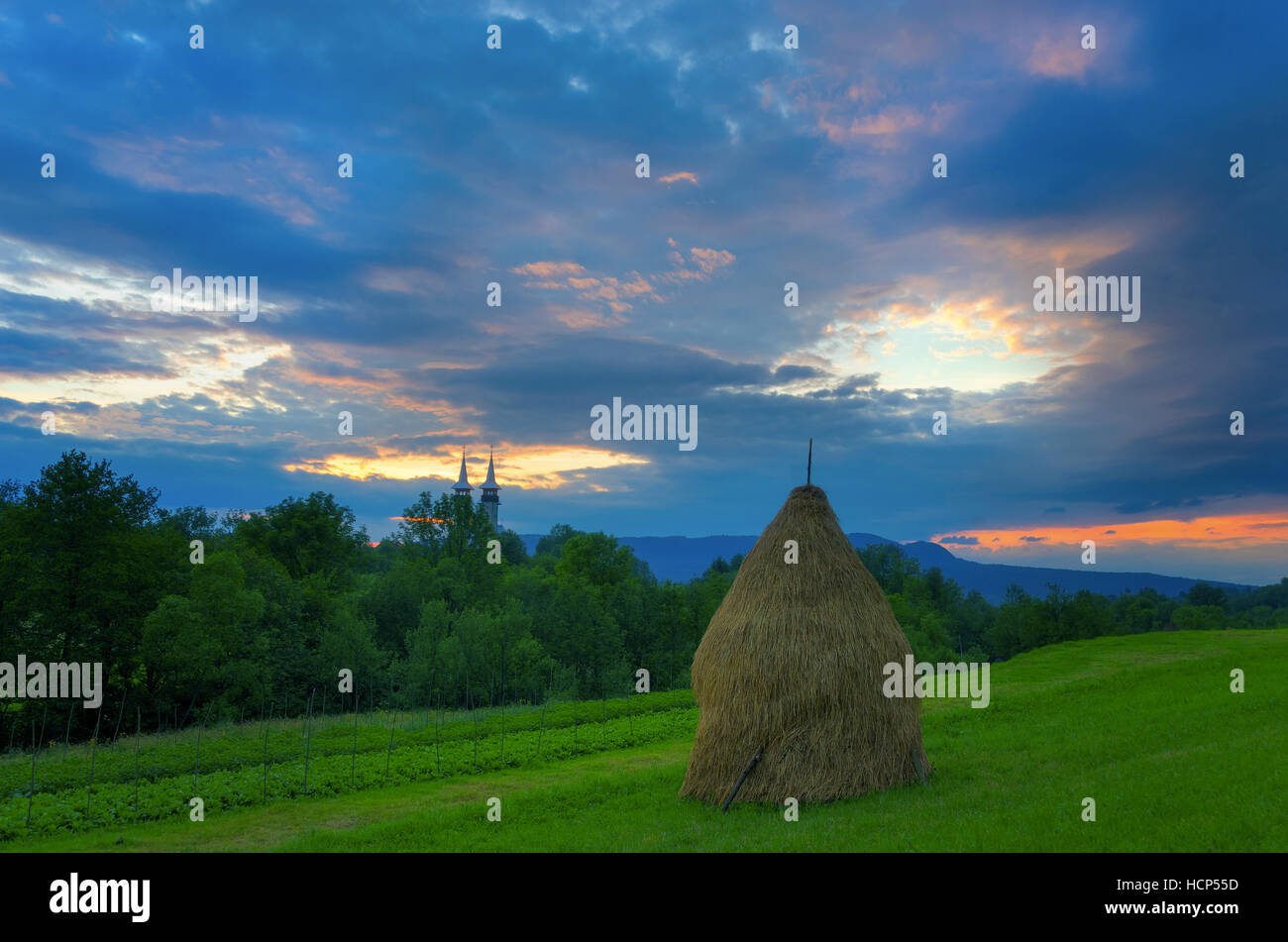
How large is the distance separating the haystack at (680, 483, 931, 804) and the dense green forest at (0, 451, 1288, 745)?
78.5ft

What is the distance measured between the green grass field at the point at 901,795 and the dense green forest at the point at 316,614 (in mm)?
11716

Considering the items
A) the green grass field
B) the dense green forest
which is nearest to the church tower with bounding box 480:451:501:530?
the dense green forest

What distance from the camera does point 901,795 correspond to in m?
13.6

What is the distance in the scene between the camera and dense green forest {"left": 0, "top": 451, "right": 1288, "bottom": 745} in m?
35.1

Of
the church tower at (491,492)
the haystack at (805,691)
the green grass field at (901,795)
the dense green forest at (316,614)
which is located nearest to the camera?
the green grass field at (901,795)

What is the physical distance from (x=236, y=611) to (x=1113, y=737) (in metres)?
38.9

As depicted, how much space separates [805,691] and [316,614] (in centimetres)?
4391

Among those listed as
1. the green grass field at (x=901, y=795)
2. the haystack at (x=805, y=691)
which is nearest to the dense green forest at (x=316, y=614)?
the green grass field at (x=901, y=795)

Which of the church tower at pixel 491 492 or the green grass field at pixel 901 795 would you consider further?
the church tower at pixel 491 492

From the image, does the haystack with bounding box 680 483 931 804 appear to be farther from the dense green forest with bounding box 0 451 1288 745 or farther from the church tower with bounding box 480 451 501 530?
the church tower with bounding box 480 451 501 530

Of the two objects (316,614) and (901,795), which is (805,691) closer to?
(901,795)

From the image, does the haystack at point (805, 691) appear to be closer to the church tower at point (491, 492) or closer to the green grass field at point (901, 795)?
the green grass field at point (901, 795)

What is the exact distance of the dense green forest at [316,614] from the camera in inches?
1383
